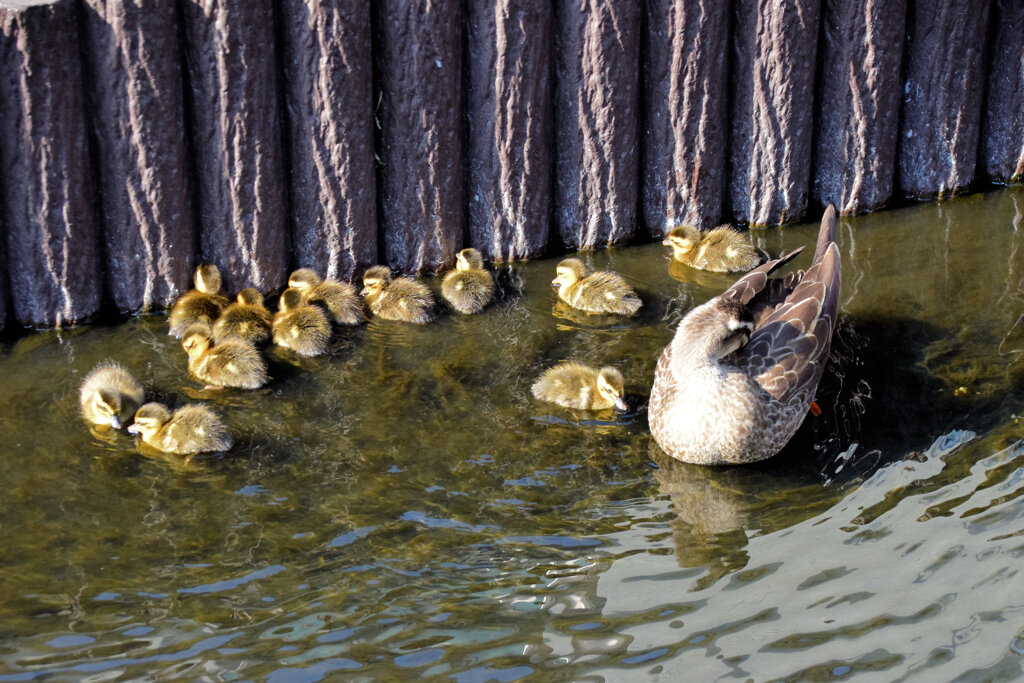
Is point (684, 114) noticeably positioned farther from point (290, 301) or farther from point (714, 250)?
point (290, 301)

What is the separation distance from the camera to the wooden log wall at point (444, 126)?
19.0 ft

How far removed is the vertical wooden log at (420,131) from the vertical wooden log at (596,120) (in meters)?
0.60

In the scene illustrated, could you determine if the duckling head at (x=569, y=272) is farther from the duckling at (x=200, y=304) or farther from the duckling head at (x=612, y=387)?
the duckling at (x=200, y=304)

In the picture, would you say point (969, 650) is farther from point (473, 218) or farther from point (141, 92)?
point (141, 92)

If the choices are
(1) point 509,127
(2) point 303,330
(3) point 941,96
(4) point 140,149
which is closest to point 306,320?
(2) point 303,330

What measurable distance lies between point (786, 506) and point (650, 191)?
270 centimetres

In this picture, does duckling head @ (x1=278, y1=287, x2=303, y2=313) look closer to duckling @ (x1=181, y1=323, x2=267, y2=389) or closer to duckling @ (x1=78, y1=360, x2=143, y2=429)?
duckling @ (x1=181, y1=323, x2=267, y2=389)

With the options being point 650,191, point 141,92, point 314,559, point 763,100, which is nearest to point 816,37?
point 763,100

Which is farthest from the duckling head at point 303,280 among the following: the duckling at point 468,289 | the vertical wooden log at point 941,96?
the vertical wooden log at point 941,96

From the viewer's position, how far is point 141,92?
5777 mm

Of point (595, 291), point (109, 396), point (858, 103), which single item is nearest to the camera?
point (109, 396)

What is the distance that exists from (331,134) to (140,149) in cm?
96

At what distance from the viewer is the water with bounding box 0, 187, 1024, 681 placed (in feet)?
13.2

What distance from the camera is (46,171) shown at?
18.9 ft
